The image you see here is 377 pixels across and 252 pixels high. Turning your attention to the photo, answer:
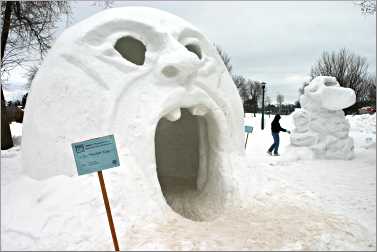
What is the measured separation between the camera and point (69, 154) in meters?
4.23

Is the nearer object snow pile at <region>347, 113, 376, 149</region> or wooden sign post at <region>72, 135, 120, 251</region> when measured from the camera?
wooden sign post at <region>72, 135, 120, 251</region>

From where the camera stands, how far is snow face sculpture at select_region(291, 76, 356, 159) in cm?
1036

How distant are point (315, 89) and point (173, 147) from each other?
5740 mm

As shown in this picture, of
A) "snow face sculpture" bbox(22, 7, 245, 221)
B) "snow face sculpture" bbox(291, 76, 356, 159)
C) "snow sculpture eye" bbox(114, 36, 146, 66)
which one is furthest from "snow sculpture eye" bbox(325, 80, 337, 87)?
"snow sculpture eye" bbox(114, 36, 146, 66)

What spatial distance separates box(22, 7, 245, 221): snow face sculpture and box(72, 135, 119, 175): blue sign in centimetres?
75

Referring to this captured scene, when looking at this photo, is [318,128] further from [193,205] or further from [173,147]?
[193,205]

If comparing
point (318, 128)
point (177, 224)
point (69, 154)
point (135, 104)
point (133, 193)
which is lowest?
point (318, 128)

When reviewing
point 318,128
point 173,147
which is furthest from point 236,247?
point 318,128

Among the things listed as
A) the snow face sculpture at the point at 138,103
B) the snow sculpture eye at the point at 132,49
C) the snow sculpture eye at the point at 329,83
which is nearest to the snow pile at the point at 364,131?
the snow sculpture eye at the point at 329,83

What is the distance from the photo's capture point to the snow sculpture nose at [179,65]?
4.71 meters

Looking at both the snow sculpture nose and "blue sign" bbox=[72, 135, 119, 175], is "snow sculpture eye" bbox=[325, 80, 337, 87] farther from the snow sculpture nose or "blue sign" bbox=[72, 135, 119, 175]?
"blue sign" bbox=[72, 135, 119, 175]

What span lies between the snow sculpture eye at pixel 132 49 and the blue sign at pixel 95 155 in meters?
3.68

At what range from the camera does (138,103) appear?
4.58 meters

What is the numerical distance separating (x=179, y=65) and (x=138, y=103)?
0.79 metres
